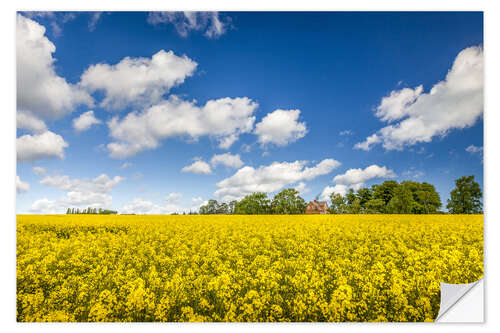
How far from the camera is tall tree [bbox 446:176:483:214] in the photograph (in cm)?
469

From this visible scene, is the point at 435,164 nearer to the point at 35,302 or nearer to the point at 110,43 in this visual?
the point at 110,43

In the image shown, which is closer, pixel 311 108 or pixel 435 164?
pixel 435 164

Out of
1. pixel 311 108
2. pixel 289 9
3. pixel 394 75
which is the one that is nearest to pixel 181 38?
pixel 289 9

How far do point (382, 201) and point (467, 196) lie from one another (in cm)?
222

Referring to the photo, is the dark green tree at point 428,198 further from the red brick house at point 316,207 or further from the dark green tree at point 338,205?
the red brick house at point 316,207

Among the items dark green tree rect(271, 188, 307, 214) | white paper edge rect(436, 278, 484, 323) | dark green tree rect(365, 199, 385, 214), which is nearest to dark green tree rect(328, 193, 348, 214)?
dark green tree rect(365, 199, 385, 214)

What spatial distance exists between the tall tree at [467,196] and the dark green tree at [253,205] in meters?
4.15

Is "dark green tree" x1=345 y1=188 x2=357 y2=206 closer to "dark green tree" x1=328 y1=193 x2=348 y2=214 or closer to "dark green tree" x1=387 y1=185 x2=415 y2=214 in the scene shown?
"dark green tree" x1=328 y1=193 x2=348 y2=214

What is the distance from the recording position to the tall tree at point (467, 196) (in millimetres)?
4695

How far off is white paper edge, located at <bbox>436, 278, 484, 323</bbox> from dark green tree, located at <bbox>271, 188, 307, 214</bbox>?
373cm

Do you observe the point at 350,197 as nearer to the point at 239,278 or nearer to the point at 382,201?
the point at 382,201

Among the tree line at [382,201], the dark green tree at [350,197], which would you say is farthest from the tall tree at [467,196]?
the dark green tree at [350,197]
